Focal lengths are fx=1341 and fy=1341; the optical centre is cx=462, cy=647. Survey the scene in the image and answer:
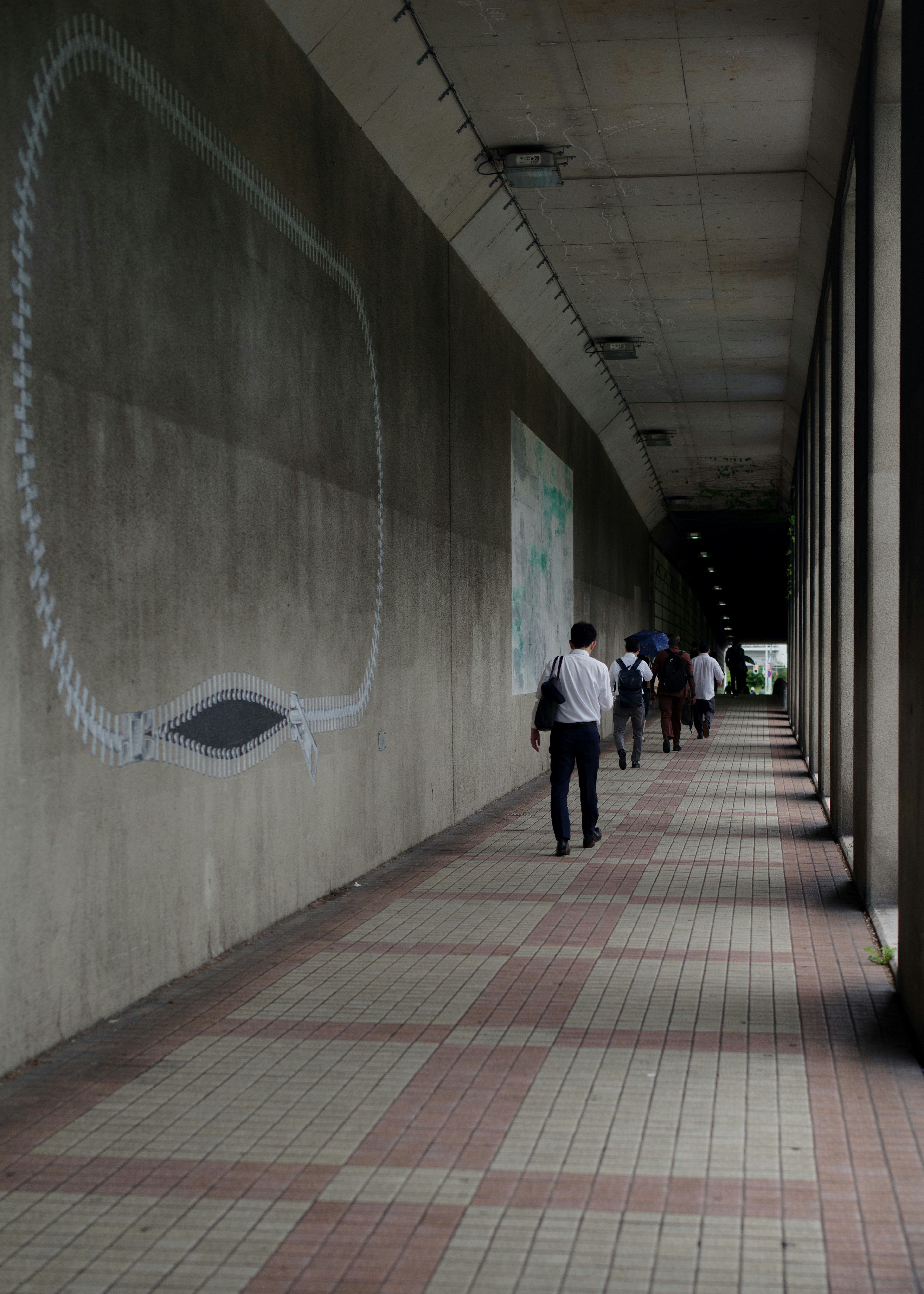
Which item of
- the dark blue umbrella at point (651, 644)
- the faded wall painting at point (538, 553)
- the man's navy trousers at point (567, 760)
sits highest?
the faded wall painting at point (538, 553)

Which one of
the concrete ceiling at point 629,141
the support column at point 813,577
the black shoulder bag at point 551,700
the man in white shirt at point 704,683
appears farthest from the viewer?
the man in white shirt at point 704,683

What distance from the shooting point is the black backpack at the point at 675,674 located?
18656 millimetres

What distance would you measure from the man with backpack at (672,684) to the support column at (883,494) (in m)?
10.8

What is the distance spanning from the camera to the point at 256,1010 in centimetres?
541

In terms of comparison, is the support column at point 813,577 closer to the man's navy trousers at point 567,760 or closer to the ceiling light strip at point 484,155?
the ceiling light strip at point 484,155

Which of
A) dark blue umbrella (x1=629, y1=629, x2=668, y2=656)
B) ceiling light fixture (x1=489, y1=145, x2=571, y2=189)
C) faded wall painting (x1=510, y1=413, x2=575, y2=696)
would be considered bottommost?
dark blue umbrella (x1=629, y1=629, x2=668, y2=656)

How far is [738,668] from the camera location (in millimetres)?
41375

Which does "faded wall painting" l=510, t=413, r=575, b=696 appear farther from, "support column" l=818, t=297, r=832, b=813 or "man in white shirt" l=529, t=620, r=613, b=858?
"man in white shirt" l=529, t=620, r=613, b=858

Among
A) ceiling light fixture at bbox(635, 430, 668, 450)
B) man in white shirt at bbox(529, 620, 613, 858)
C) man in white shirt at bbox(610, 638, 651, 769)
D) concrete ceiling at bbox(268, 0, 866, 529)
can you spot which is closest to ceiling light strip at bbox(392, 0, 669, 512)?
concrete ceiling at bbox(268, 0, 866, 529)

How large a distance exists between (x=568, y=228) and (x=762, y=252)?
2.15 metres

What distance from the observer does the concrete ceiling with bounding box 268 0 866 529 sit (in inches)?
328

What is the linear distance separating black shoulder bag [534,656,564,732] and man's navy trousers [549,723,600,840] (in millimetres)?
69

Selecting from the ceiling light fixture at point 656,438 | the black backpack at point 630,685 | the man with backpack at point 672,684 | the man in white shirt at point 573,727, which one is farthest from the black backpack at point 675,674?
the man in white shirt at point 573,727

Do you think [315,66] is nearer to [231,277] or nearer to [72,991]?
[231,277]
